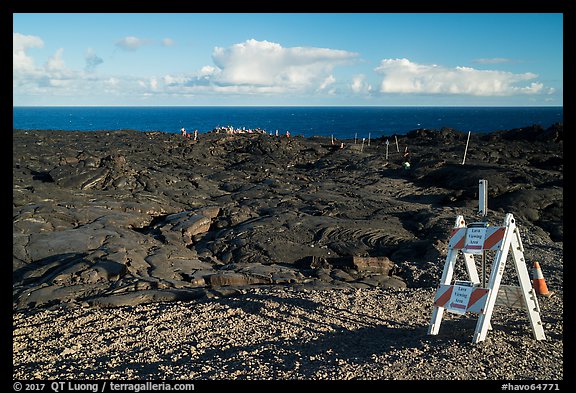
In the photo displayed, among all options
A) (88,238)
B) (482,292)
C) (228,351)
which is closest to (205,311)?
(228,351)

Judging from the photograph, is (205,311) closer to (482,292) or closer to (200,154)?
(482,292)

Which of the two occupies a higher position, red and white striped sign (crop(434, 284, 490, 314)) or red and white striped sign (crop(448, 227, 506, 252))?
red and white striped sign (crop(448, 227, 506, 252))

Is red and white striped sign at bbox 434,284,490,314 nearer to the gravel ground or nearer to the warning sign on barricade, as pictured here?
the warning sign on barricade

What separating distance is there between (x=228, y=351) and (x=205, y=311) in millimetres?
2001

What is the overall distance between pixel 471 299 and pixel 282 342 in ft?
8.83

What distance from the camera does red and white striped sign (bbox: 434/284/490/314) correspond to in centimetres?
793

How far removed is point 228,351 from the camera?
8.08 m

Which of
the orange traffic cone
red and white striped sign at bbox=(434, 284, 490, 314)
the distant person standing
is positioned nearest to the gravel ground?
the orange traffic cone

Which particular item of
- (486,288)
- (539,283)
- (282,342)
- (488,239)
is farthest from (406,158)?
(282,342)

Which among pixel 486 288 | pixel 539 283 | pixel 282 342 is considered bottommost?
pixel 282 342

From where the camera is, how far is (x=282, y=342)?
8398 mm

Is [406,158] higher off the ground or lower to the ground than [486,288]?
higher

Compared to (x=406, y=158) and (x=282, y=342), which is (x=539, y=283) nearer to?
(x=282, y=342)

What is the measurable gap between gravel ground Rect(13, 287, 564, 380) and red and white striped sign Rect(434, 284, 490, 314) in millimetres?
443
